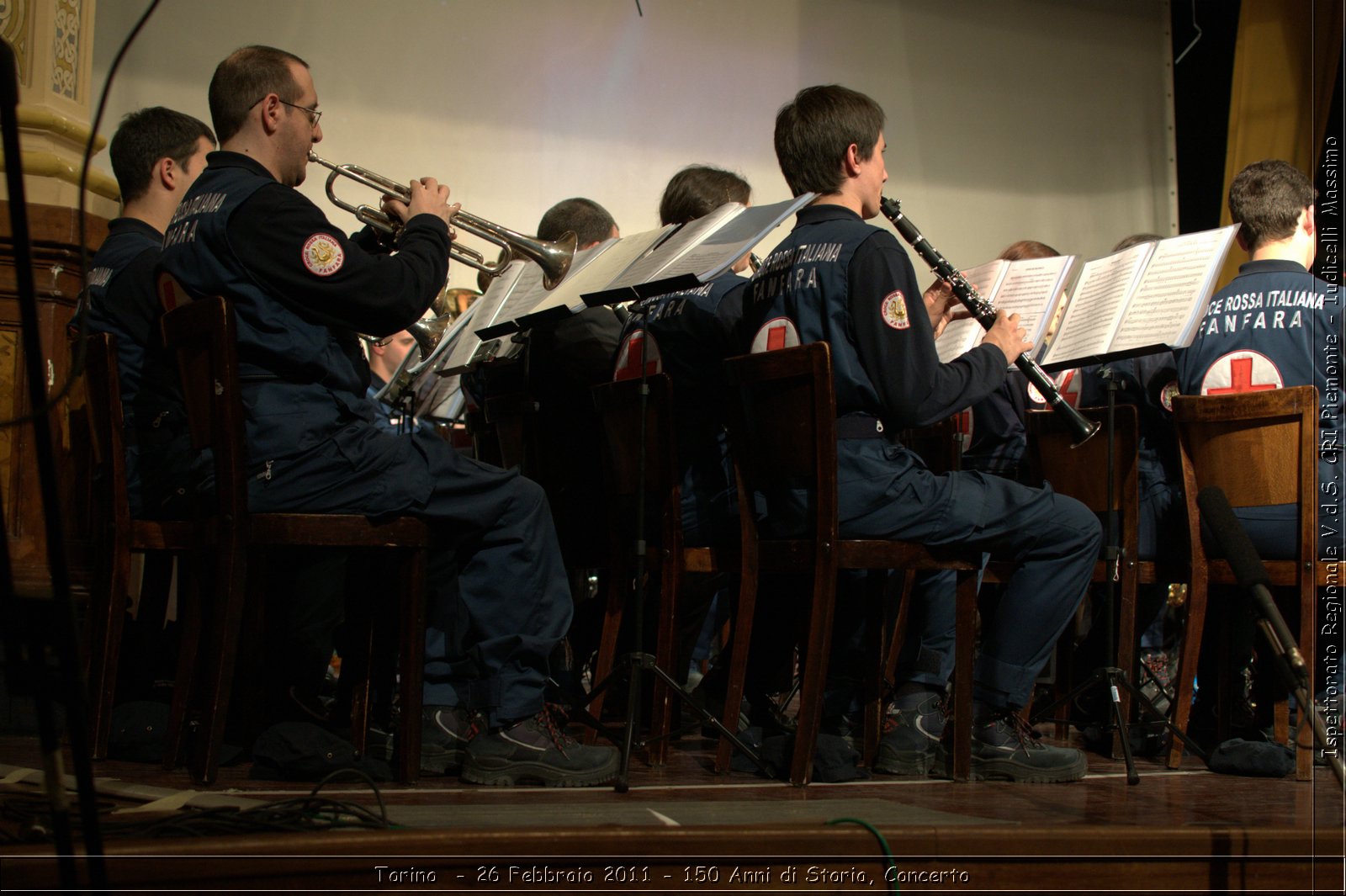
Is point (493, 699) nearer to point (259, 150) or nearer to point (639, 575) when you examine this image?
point (639, 575)

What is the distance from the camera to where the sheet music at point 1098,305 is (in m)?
3.16

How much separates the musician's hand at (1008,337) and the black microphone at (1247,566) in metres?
A: 1.05

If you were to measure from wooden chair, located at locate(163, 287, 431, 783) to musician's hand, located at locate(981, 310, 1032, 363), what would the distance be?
139 cm

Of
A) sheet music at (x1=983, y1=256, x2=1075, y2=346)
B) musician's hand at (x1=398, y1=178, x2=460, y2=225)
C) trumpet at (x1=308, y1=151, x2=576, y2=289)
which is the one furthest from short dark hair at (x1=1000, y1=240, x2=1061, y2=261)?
musician's hand at (x1=398, y1=178, x2=460, y2=225)

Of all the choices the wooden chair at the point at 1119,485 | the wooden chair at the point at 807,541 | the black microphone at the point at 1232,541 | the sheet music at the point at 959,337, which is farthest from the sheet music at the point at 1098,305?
the black microphone at the point at 1232,541

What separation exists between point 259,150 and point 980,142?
5.55 m

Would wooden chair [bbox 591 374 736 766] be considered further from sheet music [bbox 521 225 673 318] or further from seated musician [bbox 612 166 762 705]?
sheet music [bbox 521 225 673 318]

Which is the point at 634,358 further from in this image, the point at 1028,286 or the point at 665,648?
the point at 1028,286

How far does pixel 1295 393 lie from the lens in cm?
298

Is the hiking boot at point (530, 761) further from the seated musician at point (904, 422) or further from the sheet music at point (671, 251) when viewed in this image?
the sheet music at point (671, 251)

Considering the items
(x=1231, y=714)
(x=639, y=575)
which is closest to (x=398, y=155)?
(x=639, y=575)

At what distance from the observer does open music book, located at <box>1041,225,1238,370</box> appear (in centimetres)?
301

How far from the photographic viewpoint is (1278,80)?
6.70 meters

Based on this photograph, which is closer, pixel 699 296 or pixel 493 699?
pixel 493 699
